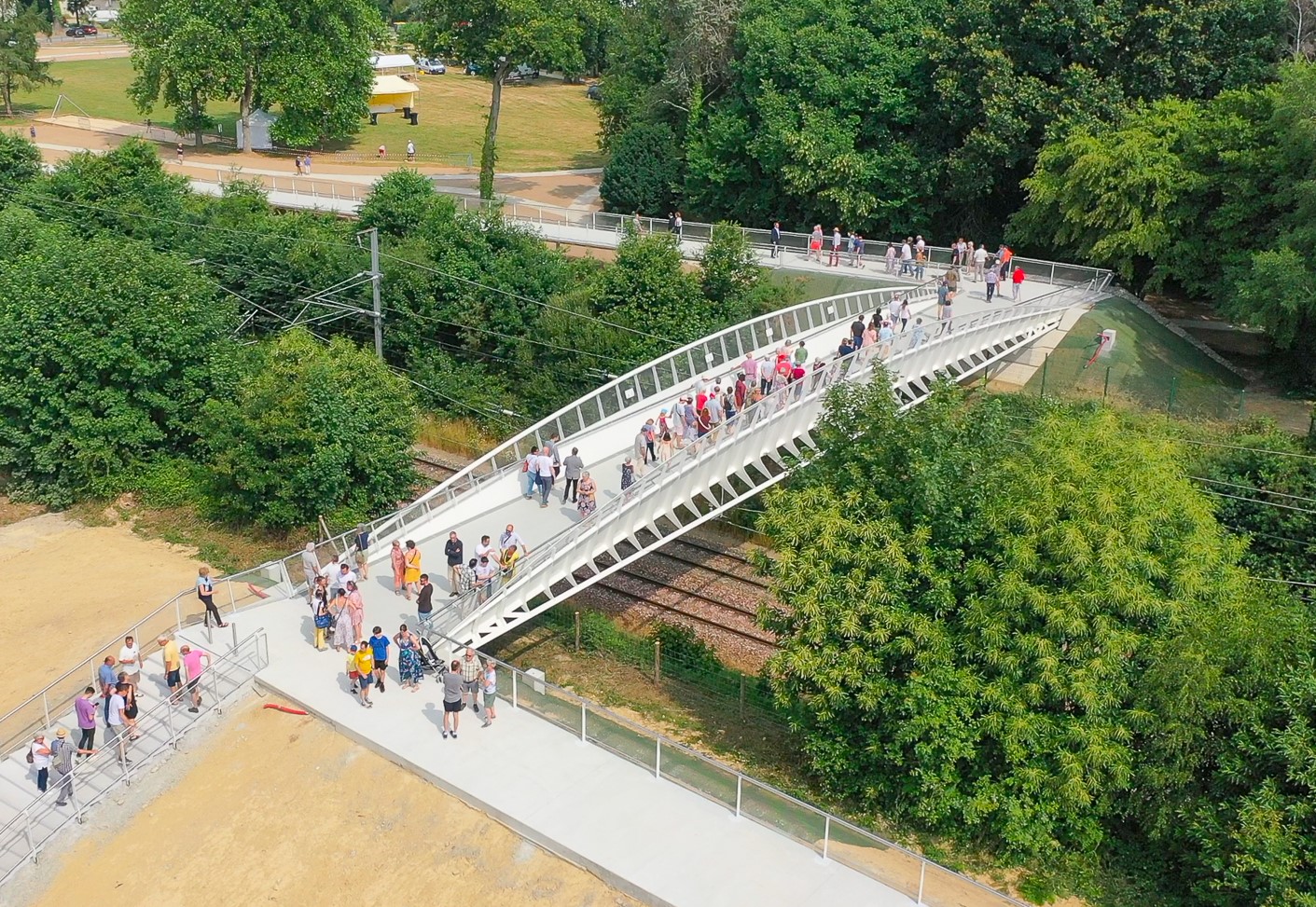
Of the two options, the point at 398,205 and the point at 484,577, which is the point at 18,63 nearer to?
the point at 398,205

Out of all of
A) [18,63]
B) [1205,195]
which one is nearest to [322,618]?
[1205,195]

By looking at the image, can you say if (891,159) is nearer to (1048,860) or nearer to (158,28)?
(1048,860)

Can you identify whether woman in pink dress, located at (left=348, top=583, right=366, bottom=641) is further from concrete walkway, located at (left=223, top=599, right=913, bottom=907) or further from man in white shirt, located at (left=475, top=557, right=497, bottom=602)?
man in white shirt, located at (left=475, top=557, right=497, bottom=602)

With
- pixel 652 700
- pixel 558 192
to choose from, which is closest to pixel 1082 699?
pixel 652 700

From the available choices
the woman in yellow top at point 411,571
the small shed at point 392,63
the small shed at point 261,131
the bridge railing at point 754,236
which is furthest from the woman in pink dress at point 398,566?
the small shed at point 392,63

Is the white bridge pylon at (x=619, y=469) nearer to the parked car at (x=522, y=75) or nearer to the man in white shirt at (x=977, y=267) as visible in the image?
the man in white shirt at (x=977, y=267)

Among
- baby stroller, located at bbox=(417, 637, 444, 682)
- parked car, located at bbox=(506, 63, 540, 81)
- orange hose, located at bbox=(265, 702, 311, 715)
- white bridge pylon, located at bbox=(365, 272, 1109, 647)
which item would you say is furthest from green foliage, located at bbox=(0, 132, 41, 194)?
parked car, located at bbox=(506, 63, 540, 81)
